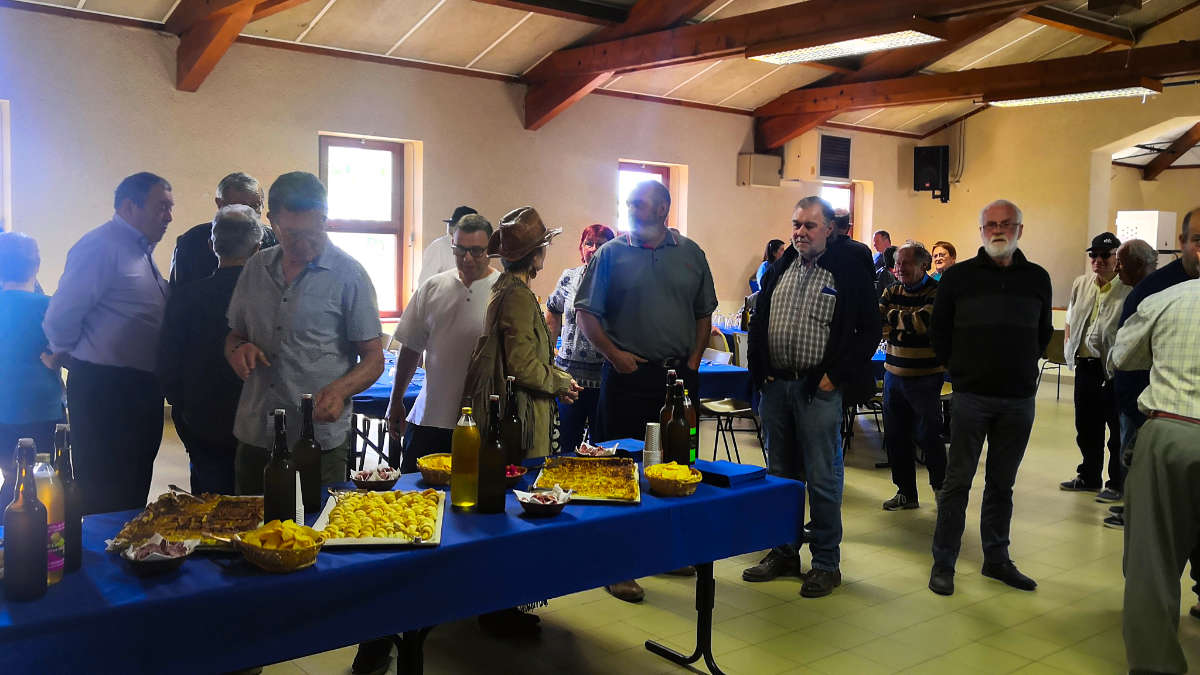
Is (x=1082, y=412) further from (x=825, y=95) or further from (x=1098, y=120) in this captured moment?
(x=1098, y=120)

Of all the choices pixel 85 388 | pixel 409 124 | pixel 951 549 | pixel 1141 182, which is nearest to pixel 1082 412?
pixel 951 549

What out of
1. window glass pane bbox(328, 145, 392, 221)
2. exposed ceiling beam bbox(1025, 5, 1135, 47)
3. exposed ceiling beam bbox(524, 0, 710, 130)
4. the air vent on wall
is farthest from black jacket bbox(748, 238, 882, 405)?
the air vent on wall

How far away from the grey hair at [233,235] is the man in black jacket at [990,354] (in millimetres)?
2629

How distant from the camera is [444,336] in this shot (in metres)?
3.64

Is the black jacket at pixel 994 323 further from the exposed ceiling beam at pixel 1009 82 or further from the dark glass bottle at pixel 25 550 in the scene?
the exposed ceiling beam at pixel 1009 82

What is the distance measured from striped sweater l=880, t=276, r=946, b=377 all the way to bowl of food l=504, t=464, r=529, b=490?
10.2ft

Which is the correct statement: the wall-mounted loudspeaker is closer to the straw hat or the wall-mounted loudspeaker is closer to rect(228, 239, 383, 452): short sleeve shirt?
the straw hat

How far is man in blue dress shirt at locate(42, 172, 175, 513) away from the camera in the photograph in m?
3.43

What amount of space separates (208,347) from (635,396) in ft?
Result: 5.38

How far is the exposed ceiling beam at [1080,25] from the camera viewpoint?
1020 cm

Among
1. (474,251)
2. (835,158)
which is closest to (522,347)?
A: (474,251)

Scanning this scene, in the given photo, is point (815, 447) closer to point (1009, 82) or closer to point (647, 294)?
point (647, 294)

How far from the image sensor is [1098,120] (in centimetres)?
1273

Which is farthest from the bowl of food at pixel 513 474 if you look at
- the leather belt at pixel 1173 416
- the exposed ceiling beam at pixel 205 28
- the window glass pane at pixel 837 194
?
the window glass pane at pixel 837 194
